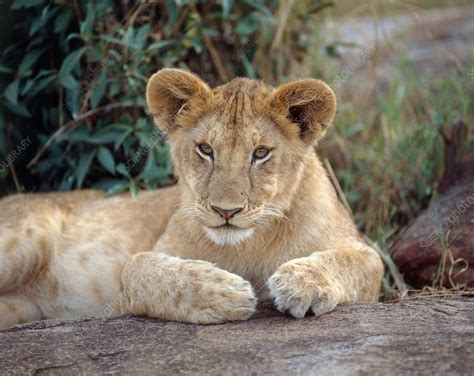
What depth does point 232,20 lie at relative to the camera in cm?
572

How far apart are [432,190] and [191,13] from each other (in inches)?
86.2

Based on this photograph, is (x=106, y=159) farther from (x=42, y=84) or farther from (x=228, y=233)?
(x=228, y=233)

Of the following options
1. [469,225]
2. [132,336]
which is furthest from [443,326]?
[469,225]

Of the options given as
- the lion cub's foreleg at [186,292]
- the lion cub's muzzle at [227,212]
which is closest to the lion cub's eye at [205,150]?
the lion cub's muzzle at [227,212]

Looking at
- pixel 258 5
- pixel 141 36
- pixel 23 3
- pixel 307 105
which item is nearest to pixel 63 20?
pixel 23 3

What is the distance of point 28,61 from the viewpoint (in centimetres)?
493

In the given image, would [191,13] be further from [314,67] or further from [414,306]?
[414,306]

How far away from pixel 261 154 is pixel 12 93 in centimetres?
213

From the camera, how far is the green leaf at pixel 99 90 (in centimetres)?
484

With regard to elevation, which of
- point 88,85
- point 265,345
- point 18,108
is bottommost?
point 265,345

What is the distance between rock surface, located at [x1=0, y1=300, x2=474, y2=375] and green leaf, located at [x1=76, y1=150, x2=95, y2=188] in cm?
169

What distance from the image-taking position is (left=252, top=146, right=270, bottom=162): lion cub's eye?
346cm

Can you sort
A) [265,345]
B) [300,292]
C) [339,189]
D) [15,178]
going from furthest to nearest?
[339,189]
[15,178]
[300,292]
[265,345]

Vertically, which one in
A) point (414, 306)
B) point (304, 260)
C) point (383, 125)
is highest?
point (383, 125)
